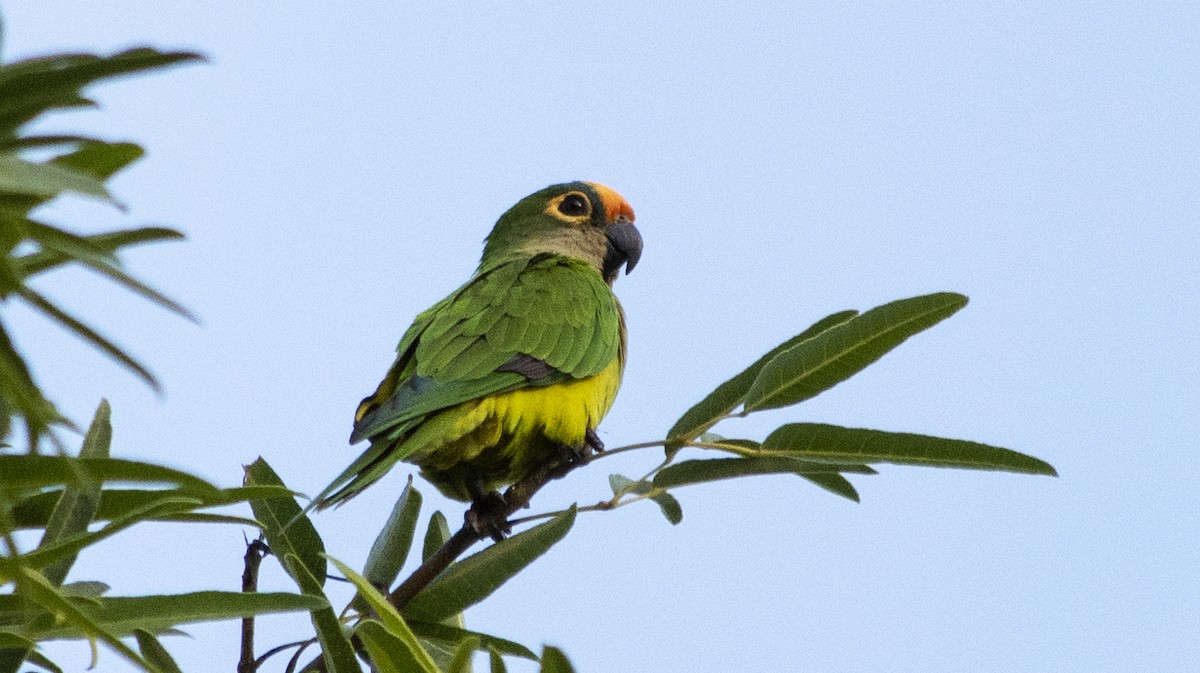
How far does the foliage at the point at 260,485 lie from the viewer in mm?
1196

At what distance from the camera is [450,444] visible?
3717 mm

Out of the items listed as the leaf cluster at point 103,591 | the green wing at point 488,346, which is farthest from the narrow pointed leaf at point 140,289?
the green wing at point 488,346

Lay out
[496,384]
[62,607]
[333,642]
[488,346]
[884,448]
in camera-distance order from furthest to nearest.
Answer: [488,346] < [496,384] < [884,448] < [333,642] < [62,607]

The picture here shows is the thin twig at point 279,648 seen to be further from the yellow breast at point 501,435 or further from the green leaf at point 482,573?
the yellow breast at point 501,435

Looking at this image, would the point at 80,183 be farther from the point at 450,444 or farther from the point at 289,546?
the point at 450,444

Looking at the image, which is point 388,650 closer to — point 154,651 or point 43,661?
point 154,651

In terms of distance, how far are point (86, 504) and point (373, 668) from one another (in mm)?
581

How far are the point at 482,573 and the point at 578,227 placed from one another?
3.42 meters

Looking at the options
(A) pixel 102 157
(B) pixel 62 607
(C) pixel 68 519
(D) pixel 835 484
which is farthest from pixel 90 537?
(D) pixel 835 484

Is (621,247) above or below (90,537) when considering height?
above

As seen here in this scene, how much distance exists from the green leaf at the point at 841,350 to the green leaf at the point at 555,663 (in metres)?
0.93

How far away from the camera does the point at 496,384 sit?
12.4 feet

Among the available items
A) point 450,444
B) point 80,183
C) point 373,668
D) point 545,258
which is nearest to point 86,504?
point 373,668

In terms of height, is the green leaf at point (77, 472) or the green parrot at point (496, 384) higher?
the green parrot at point (496, 384)
